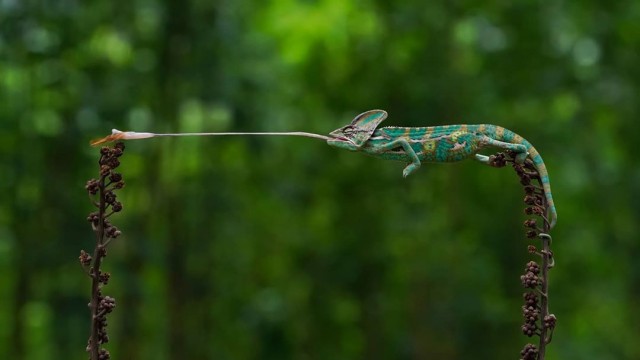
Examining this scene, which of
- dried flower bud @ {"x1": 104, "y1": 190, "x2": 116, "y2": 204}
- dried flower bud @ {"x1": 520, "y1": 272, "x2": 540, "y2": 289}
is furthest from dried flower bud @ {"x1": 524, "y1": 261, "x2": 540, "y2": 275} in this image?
dried flower bud @ {"x1": 104, "y1": 190, "x2": 116, "y2": 204}

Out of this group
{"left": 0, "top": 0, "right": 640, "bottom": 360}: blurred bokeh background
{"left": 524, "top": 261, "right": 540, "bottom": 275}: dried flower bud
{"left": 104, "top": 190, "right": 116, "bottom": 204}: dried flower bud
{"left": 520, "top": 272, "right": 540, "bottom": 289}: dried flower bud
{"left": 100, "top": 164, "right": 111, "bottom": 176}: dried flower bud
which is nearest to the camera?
{"left": 100, "top": 164, "right": 111, "bottom": 176}: dried flower bud

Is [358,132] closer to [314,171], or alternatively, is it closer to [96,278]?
[96,278]

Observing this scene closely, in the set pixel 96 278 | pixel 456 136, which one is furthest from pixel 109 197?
pixel 456 136

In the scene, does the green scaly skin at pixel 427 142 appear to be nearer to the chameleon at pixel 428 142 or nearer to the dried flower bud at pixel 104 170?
the chameleon at pixel 428 142

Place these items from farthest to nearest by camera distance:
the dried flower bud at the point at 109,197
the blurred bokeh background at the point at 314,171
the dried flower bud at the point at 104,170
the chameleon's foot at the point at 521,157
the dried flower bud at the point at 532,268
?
the blurred bokeh background at the point at 314,171 → the chameleon's foot at the point at 521,157 → the dried flower bud at the point at 532,268 → the dried flower bud at the point at 109,197 → the dried flower bud at the point at 104,170

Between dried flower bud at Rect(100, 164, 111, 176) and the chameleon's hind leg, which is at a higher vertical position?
the chameleon's hind leg

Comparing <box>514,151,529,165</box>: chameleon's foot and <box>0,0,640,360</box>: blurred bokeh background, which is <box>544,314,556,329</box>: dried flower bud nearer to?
<box>514,151,529,165</box>: chameleon's foot

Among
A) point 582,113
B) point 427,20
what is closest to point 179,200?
point 427,20

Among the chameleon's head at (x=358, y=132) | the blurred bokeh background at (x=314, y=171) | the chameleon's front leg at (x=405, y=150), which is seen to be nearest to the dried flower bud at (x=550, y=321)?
the chameleon's front leg at (x=405, y=150)

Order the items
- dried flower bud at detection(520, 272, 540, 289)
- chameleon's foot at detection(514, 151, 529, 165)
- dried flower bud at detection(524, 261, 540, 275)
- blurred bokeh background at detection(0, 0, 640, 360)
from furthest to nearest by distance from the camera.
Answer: blurred bokeh background at detection(0, 0, 640, 360) → chameleon's foot at detection(514, 151, 529, 165) → dried flower bud at detection(524, 261, 540, 275) → dried flower bud at detection(520, 272, 540, 289)
